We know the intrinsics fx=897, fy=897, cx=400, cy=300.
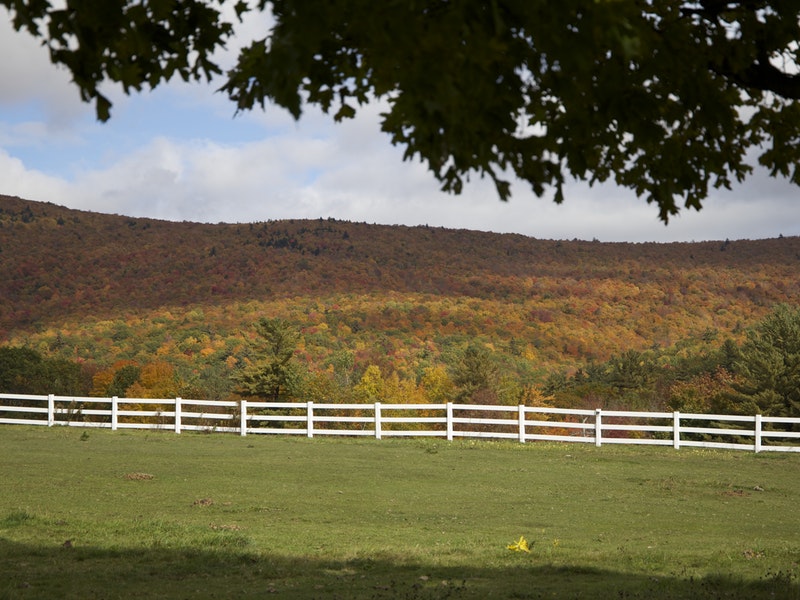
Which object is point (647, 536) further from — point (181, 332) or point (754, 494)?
point (181, 332)

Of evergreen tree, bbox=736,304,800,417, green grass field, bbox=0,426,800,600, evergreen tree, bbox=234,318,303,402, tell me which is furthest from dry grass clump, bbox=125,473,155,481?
evergreen tree, bbox=736,304,800,417

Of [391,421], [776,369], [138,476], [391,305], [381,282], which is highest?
[381,282]

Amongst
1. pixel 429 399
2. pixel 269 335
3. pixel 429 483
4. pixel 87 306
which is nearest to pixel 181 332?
pixel 87 306

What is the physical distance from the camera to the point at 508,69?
11.2ft

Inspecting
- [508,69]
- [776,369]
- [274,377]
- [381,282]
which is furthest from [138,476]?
[381,282]

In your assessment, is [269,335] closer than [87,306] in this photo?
Yes

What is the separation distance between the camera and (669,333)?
76875 mm

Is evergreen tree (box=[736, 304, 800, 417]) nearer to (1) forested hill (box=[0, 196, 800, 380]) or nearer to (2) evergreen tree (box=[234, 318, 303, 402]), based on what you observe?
(2) evergreen tree (box=[234, 318, 303, 402])

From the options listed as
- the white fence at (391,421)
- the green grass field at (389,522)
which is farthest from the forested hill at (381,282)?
the green grass field at (389,522)

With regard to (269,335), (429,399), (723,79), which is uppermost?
(723,79)

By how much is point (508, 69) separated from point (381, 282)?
84115 millimetres

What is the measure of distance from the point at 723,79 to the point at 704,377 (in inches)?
1926

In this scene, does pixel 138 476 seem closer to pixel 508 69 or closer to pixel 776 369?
pixel 508 69

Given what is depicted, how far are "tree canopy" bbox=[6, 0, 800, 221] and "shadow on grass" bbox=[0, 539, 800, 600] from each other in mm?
3473
